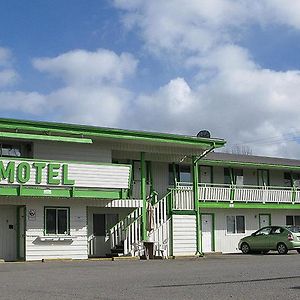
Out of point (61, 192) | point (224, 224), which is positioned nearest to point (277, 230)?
point (224, 224)

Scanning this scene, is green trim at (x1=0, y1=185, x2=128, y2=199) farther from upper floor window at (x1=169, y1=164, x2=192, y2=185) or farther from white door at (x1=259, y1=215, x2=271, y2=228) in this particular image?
white door at (x1=259, y1=215, x2=271, y2=228)

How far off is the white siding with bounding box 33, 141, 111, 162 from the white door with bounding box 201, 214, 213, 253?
9.61 m

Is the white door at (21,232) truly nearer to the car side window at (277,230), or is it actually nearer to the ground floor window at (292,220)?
the car side window at (277,230)

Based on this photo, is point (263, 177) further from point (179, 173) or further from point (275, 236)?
point (275, 236)

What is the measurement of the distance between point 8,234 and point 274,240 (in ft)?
44.2

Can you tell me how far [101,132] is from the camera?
26.4 metres

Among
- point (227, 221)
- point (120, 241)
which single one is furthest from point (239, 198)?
point (120, 241)

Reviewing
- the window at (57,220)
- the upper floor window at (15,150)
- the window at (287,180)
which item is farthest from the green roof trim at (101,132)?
the window at (287,180)

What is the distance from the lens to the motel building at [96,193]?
24.9 meters

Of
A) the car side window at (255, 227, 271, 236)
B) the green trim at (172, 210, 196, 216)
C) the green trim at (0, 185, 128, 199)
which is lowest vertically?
the car side window at (255, 227, 271, 236)

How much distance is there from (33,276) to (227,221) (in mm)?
21418

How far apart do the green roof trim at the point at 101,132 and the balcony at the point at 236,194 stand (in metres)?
2.58

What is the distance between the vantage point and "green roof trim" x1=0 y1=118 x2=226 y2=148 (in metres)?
24.5

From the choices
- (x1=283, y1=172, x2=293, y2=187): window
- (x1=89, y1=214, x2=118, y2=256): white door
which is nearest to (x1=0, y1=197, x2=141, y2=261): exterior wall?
(x1=89, y1=214, x2=118, y2=256): white door
